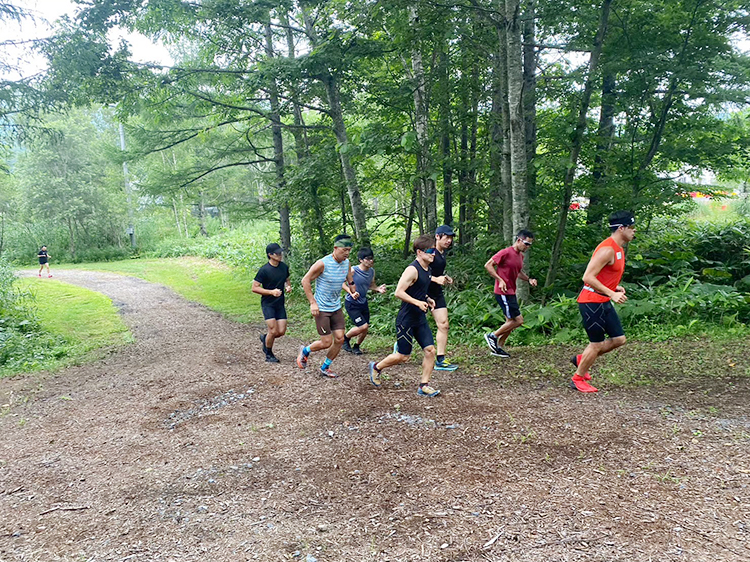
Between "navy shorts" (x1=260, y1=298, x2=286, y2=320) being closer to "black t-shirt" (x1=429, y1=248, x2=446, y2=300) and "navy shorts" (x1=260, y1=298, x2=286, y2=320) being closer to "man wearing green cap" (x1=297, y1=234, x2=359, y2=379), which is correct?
"man wearing green cap" (x1=297, y1=234, x2=359, y2=379)

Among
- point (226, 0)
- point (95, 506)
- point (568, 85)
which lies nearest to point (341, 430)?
point (95, 506)

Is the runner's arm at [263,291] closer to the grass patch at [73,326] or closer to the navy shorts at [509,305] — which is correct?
the navy shorts at [509,305]

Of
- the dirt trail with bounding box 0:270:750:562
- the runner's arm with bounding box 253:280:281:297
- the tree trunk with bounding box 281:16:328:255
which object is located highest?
the tree trunk with bounding box 281:16:328:255

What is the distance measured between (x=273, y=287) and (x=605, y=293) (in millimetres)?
4744

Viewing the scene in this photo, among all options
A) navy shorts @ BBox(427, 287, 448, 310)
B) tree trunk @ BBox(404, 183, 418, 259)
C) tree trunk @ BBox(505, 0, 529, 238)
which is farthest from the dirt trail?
tree trunk @ BBox(404, 183, 418, 259)

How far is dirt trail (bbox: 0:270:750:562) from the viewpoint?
3172 mm

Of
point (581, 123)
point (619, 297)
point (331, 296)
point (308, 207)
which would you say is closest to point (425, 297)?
point (331, 296)

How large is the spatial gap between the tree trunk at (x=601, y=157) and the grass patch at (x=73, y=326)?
1011cm

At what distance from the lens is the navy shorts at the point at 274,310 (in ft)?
24.8

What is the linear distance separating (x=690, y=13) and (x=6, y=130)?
13700mm

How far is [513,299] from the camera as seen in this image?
277 inches

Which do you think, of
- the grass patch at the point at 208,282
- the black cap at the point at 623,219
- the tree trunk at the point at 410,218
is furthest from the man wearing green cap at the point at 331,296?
the grass patch at the point at 208,282

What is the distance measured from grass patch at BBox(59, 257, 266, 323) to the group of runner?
17.4 feet

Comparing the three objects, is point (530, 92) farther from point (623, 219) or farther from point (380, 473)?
point (380, 473)
